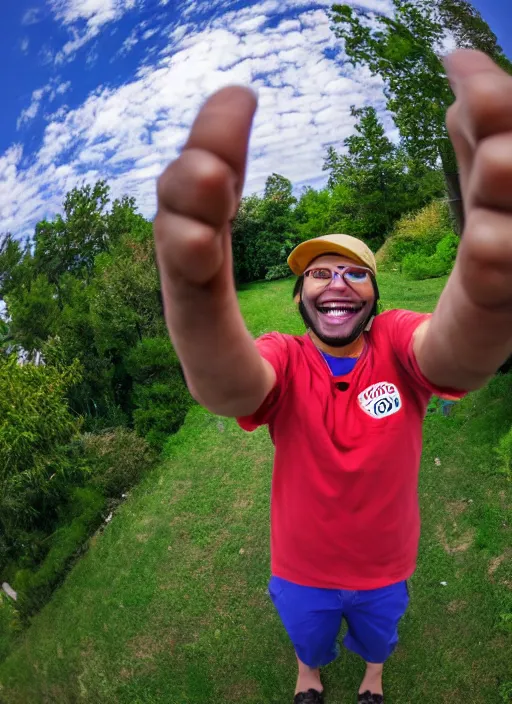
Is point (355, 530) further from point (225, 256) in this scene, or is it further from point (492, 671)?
point (492, 671)

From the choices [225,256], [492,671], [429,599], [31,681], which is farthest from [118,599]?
[225,256]

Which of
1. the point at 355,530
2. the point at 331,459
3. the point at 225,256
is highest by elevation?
the point at 225,256

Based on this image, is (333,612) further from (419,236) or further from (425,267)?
(419,236)

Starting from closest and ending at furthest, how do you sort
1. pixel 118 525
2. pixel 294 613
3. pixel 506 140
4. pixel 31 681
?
pixel 506 140, pixel 294 613, pixel 31 681, pixel 118 525

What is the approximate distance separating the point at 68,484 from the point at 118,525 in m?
0.83

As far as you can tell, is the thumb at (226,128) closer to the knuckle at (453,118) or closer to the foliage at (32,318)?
the knuckle at (453,118)

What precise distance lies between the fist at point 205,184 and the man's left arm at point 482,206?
27 centimetres

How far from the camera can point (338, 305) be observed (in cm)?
145

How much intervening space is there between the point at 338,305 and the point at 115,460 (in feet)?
18.5

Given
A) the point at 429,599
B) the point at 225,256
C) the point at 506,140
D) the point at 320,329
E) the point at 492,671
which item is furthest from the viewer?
the point at 429,599

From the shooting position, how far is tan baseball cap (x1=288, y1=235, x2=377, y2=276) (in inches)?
58.6

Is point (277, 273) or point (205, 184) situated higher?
point (205, 184)

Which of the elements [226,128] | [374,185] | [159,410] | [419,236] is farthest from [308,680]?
[374,185]

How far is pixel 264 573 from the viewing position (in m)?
4.01
